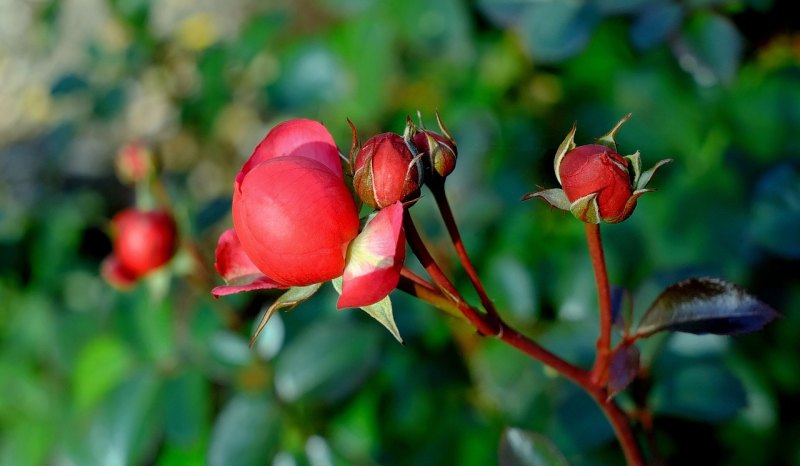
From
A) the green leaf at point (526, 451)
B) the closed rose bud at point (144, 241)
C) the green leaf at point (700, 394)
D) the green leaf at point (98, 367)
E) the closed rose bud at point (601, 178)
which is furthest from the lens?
the green leaf at point (98, 367)

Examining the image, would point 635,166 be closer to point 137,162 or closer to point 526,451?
point 526,451

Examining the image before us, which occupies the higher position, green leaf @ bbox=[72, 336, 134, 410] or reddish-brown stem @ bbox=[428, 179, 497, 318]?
reddish-brown stem @ bbox=[428, 179, 497, 318]

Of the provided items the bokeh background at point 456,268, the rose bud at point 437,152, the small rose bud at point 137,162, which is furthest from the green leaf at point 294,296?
the small rose bud at point 137,162

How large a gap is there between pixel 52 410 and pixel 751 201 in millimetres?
1144

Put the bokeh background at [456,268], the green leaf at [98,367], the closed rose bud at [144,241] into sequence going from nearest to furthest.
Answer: the bokeh background at [456,268] → the closed rose bud at [144,241] → the green leaf at [98,367]

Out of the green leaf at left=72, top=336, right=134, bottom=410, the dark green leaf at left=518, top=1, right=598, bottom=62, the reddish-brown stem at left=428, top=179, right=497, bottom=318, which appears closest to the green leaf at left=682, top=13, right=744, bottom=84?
the dark green leaf at left=518, top=1, right=598, bottom=62

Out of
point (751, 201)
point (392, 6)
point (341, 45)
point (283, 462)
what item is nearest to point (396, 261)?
point (283, 462)

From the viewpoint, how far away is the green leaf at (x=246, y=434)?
880 millimetres

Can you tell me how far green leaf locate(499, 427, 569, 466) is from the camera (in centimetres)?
59

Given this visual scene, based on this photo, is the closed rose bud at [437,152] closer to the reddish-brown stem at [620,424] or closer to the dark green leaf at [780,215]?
the reddish-brown stem at [620,424]

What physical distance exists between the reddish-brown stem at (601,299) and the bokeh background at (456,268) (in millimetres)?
255

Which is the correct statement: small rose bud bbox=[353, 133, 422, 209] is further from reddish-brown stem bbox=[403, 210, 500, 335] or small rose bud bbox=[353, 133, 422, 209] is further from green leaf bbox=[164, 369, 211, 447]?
green leaf bbox=[164, 369, 211, 447]

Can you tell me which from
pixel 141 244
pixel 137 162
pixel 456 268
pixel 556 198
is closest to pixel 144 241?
pixel 141 244

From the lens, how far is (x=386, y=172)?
0.46 metres
